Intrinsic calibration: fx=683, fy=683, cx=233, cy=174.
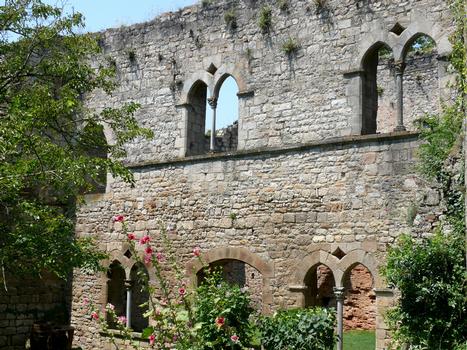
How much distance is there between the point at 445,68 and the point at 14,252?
7450 millimetres

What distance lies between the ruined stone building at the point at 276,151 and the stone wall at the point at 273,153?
2 cm

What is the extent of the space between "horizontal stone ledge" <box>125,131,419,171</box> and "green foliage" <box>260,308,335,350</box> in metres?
3.20

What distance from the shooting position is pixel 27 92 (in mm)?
11250

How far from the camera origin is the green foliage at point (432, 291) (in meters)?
9.09

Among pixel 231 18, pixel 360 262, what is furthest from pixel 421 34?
pixel 231 18

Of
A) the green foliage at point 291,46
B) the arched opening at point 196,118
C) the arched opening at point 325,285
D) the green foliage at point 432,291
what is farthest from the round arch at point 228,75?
the green foliage at point 432,291

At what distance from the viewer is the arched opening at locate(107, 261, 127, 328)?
15.4 metres

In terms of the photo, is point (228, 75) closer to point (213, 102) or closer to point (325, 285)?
point (213, 102)

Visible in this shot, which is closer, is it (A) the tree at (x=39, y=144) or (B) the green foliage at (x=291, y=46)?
(A) the tree at (x=39, y=144)

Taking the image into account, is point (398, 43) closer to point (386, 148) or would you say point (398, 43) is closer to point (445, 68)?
point (445, 68)

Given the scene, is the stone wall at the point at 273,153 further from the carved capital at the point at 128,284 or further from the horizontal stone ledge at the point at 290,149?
the carved capital at the point at 128,284

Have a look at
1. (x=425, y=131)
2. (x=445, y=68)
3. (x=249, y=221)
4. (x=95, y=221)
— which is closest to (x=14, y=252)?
(x=249, y=221)

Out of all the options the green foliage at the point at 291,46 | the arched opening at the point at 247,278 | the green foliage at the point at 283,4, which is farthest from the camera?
the arched opening at the point at 247,278

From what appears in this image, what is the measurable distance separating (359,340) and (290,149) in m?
5.23
